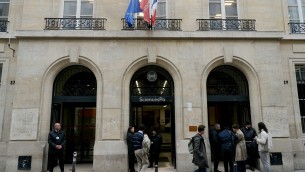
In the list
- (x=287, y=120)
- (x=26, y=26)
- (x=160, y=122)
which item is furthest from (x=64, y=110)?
(x=287, y=120)

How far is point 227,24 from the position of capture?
11.4 metres

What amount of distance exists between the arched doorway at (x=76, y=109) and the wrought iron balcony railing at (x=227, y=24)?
566cm

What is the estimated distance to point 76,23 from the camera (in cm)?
1114

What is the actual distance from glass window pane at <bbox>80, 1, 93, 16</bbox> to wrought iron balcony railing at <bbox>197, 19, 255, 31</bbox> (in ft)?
16.4

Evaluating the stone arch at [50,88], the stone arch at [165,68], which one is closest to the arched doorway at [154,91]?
the stone arch at [165,68]

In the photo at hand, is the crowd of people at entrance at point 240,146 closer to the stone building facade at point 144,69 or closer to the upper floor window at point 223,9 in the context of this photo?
the stone building facade at point 144,69

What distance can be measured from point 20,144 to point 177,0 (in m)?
9.08

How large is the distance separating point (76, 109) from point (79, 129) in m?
1.01

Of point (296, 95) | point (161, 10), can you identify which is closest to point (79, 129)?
point (161, 10)

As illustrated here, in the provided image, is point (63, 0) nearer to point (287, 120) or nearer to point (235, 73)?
point (235, 73)

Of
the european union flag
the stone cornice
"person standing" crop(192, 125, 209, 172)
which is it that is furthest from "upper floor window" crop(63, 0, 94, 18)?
"person standing" crop(192, 125, 209, 172)

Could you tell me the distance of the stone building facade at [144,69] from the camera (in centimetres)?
1035

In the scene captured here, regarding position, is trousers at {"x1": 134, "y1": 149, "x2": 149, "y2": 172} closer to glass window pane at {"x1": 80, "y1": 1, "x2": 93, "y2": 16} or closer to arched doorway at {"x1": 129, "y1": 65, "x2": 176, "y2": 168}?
arched doorway at {"x1": 129, "y1": 65, "x2": 176, "y2": 168}

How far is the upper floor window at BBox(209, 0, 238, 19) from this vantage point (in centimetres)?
1164
